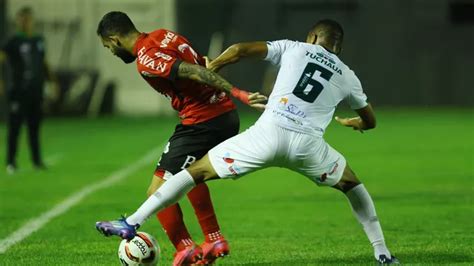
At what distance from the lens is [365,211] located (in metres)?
8.77

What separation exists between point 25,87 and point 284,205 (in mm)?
6646

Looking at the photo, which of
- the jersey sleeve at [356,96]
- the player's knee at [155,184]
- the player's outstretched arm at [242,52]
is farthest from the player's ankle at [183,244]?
the jersey sleeve at [356,96]

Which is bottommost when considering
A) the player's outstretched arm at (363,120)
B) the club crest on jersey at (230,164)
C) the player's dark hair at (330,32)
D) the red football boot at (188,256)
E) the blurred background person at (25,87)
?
the blurred background person at (25,87)

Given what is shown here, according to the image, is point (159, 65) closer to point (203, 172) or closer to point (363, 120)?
point (203, 172)

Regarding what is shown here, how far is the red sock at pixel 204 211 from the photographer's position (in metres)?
9.11

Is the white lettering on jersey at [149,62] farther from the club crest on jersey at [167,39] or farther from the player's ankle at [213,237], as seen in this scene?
the player's ankle at [213,237]

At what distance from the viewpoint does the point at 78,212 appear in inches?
520

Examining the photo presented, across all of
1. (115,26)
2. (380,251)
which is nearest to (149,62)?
(115,26)

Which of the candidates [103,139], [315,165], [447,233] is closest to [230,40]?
[103,139]

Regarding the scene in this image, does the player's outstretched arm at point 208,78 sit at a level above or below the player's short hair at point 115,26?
below

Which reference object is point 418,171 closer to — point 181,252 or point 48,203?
point 48,203

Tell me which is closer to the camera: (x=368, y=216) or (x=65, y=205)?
(x=368, y=216)

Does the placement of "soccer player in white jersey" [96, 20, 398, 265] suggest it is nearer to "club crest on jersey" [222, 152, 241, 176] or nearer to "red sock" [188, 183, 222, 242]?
"club crest on jersey" [222, 152, 241, 176]

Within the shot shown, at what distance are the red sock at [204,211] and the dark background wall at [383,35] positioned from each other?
29.0 m
